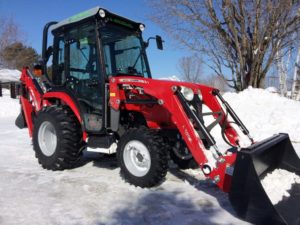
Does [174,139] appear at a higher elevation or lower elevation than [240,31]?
lower

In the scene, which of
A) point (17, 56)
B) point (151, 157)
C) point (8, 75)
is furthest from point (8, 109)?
point (17, 56)

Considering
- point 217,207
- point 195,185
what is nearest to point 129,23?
point 195,185

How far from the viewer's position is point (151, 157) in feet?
14.3

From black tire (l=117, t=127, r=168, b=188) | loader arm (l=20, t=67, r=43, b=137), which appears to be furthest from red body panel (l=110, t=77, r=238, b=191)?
loader arm (l=20, t=67, r=43, b=137)

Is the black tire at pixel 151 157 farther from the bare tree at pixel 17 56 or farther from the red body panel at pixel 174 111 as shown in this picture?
the bare tree at pixel 17 56

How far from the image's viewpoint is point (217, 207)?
384 centimetres

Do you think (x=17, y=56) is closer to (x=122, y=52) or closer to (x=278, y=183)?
(x=122, y=52)

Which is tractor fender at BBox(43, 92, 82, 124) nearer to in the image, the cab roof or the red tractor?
the red tractor

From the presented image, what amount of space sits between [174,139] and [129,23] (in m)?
2.07

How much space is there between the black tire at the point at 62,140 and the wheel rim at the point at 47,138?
5cm

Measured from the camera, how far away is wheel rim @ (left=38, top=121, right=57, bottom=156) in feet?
18.8

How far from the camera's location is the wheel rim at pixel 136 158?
14.8ft

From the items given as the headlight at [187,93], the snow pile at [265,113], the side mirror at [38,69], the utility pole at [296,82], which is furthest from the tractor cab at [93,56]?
the utility pole at [296,82]

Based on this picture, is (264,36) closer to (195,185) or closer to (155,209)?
(195,185)
